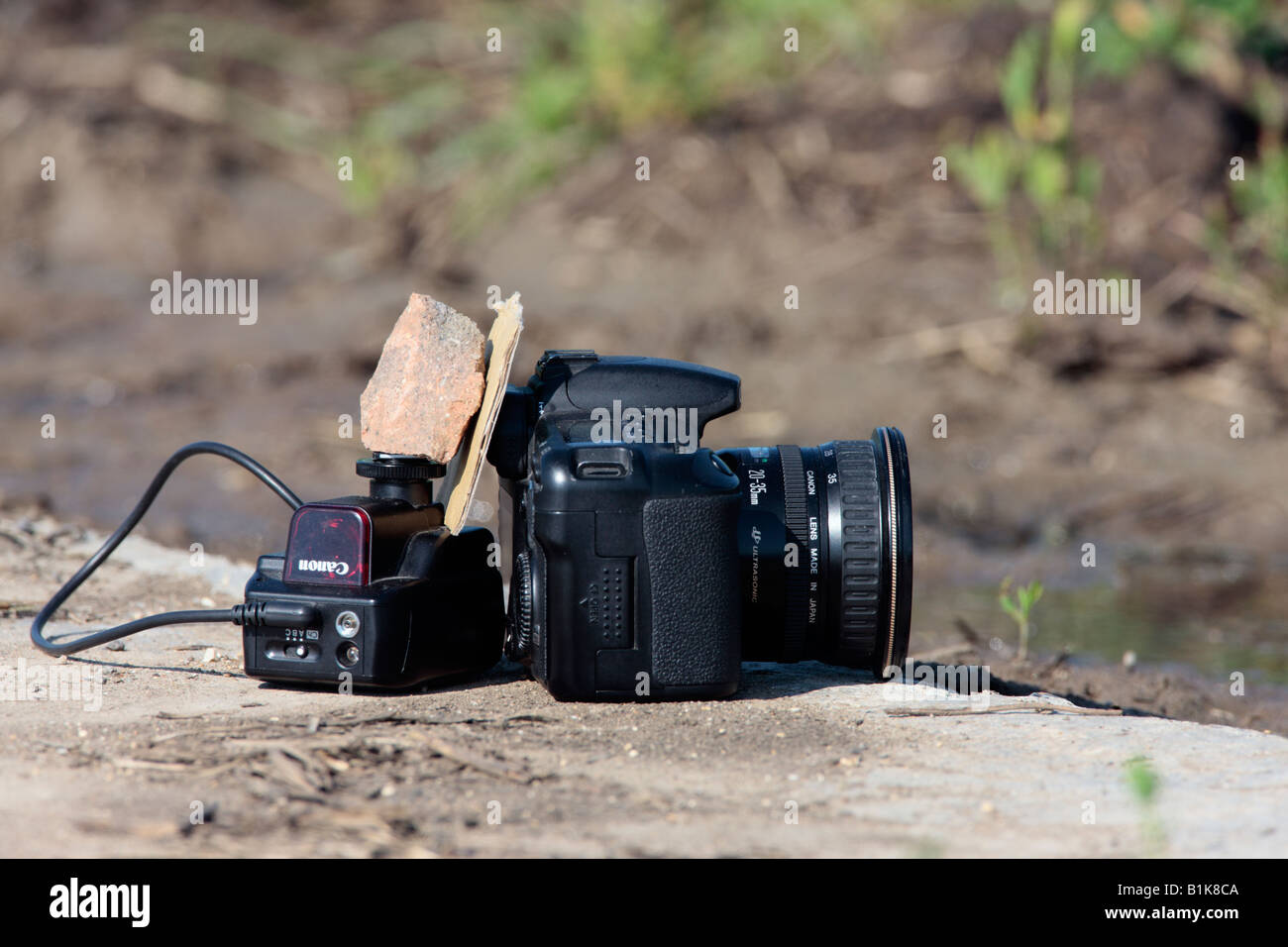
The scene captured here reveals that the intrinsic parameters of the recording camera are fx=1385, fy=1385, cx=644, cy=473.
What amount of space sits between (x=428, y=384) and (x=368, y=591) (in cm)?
41

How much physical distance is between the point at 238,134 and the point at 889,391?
4.49 meters

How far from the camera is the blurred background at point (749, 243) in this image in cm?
A: 525

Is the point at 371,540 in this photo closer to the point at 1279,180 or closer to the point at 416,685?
the point at 416,685

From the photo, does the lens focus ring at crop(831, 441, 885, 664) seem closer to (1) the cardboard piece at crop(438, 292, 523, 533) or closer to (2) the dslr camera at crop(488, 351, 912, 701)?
(2) the dslr camera at crop(488, 351, 912, 701)

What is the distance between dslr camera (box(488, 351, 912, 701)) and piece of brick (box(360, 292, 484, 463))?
10 centimetres

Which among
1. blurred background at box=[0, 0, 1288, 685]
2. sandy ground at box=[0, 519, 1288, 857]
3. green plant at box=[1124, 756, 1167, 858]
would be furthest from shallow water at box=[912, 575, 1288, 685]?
green plant at box=[1124, 756, 1167, 858]

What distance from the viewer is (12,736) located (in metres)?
2.39

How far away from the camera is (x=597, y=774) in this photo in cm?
227

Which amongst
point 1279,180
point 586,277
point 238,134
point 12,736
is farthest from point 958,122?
point 12,736

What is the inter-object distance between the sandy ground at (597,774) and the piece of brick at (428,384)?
50 cm

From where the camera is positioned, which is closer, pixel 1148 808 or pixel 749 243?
pixel 1148 808

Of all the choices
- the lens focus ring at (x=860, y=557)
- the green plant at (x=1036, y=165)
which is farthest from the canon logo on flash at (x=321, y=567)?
the green plant at (x=1036, y=165)

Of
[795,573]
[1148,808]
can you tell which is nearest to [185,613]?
[795,573]

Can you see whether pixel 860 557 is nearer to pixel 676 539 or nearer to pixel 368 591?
pixel 676 539
